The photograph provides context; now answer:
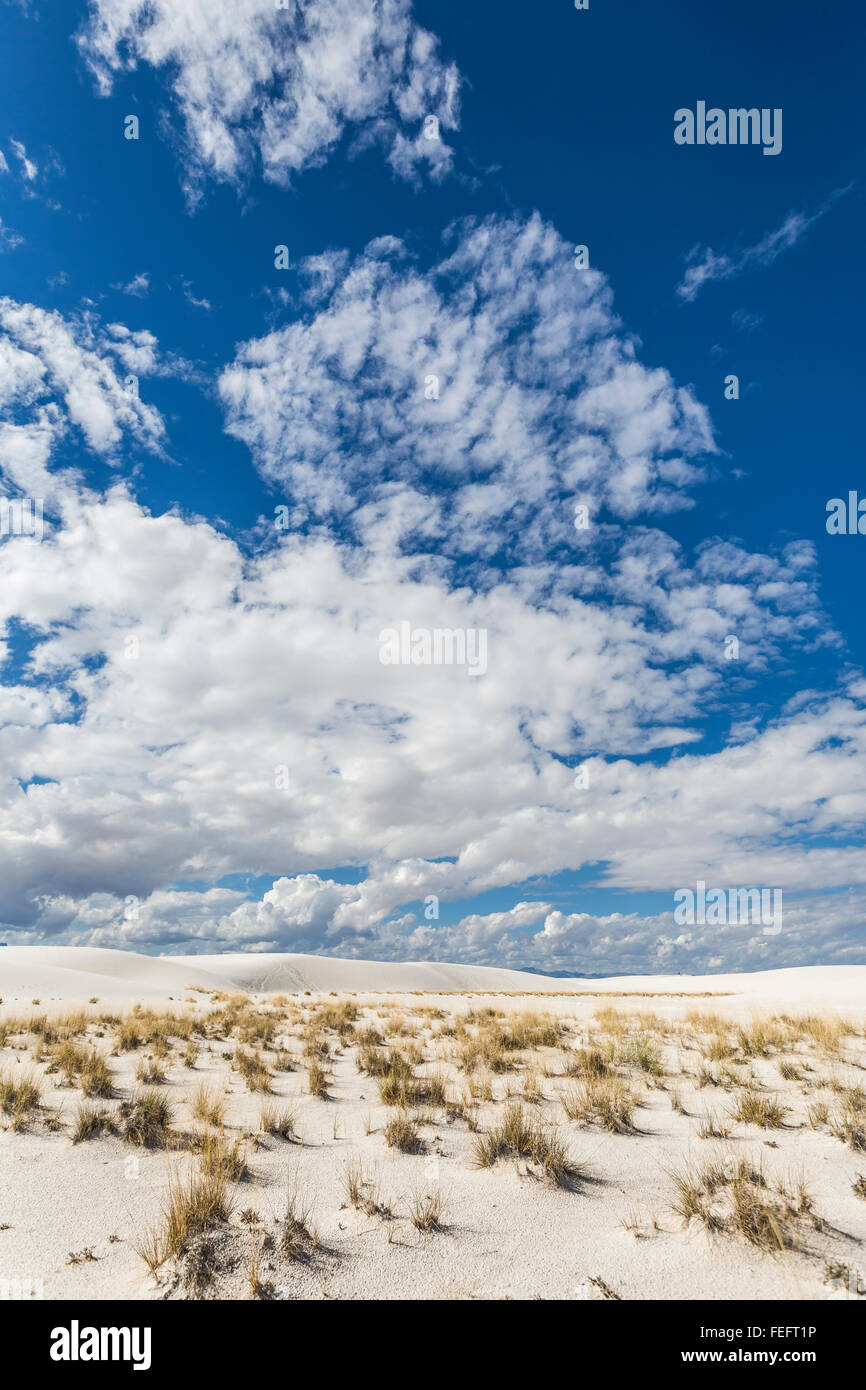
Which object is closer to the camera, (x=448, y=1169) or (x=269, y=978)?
(x=448, y=1169)

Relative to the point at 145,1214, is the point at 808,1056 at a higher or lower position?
lower

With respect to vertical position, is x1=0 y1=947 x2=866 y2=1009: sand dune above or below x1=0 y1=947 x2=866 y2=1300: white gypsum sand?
below

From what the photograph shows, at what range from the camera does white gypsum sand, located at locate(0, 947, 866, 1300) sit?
4586 millimetres

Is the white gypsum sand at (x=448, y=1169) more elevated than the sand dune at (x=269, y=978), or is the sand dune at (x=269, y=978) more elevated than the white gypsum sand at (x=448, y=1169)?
the white gypsum sand at (x=448, y=1169)

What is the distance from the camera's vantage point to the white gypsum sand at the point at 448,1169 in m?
4.59

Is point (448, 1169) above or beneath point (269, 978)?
above

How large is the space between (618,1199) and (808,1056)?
28.0 feet

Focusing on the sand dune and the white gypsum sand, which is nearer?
the white gypsum sand

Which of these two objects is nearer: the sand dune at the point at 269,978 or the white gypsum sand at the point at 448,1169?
the white gypsum sand at the point at 448,1169

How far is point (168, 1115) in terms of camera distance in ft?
26.1

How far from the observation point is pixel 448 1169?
21.5 ft
